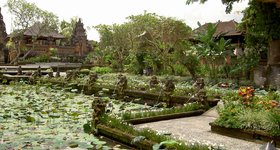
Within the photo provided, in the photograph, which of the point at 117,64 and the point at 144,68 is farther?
the point at 117,64

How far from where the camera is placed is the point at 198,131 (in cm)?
806

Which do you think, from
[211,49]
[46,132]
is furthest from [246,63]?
[46,132]

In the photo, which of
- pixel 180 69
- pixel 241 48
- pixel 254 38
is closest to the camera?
pixel 254 38

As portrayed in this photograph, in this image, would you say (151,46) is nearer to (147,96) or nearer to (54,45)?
(147,96)

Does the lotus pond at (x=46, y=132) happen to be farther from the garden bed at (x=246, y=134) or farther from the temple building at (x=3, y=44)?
the temple building at (x=3, y=44)

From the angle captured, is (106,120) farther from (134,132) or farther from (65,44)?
(65,44)

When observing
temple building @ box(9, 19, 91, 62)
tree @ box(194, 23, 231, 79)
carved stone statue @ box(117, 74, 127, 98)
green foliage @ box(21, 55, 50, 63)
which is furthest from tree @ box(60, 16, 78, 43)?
carved stone statue @ box(117, 74, 127, 98)

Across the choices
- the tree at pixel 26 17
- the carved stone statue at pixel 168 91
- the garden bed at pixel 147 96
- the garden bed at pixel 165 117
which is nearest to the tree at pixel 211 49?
the garden bed at pixel 147 96

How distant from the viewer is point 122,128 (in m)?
7.36

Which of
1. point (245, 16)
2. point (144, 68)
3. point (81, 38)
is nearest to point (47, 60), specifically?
point (81, 38)

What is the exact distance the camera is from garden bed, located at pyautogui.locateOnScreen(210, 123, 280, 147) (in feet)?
22.4

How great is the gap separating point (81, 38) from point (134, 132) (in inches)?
1877

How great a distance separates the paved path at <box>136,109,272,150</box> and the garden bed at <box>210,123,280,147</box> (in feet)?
0.56

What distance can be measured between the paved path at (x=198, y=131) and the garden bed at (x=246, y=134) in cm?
17
